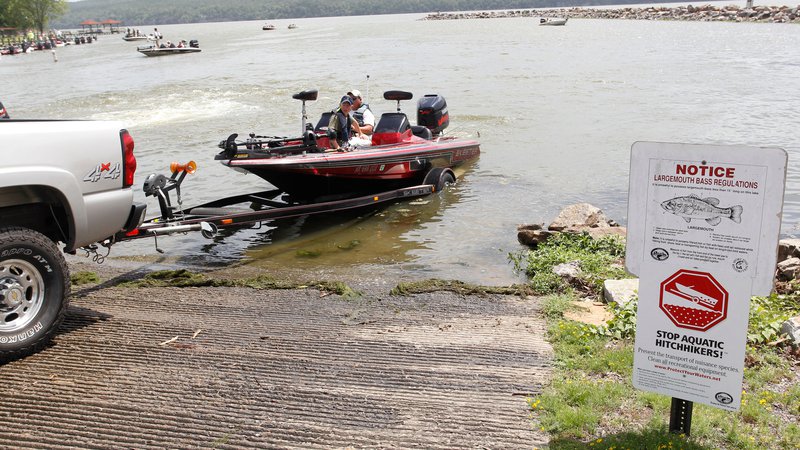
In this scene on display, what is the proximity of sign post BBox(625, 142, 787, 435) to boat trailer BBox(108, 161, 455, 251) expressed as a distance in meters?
4.50

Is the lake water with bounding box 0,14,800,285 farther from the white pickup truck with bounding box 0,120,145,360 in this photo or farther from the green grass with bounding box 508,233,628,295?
the green grass with bounding box 508,233,628,295

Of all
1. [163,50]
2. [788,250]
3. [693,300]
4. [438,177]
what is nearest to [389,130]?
[438,177]

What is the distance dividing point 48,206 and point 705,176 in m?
4.48

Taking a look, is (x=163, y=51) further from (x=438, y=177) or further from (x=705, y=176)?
(x=705, y=176)

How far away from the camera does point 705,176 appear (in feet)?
11.6

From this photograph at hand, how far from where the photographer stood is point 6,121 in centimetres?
518

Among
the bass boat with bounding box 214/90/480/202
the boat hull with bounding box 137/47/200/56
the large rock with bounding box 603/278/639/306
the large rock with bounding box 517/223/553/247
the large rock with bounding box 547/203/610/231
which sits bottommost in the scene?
the large rock with bounding box 517/223/553/247

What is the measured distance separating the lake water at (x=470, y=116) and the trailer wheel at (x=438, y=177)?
21 cm

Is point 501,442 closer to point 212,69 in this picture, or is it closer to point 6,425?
point 6,425

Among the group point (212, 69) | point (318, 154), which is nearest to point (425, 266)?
point (318, 154)

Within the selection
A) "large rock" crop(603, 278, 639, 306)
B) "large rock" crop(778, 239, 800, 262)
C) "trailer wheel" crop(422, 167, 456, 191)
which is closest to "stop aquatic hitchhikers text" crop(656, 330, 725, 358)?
"large rock" crop(603, 278, 639, 306)

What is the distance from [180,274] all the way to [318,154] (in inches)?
148

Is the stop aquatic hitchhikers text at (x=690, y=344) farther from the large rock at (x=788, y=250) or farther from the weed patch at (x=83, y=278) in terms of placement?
the weed patch at (x=83, y=278)

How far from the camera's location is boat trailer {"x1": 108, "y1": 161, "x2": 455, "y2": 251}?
7.68m
